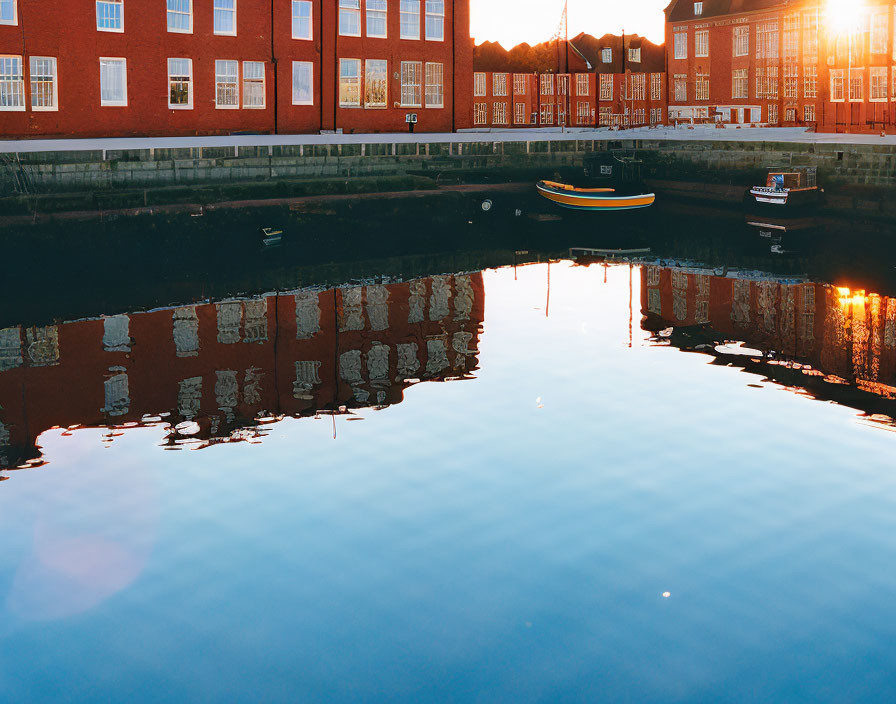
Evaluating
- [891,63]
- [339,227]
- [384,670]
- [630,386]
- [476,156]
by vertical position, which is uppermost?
[891,63]

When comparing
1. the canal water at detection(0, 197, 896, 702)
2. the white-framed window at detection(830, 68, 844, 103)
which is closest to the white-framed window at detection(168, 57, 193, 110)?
the canal water at detection(0, 197, 896, 702)

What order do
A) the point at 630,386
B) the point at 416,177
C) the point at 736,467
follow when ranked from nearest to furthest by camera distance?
the point at 736,467
the point at 630,386
the point at 416,177

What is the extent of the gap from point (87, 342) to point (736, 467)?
12.7m

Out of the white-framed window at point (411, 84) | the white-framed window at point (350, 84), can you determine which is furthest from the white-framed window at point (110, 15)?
the white-framed window at point (411, 84)

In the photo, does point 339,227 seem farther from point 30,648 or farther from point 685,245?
point 30,648

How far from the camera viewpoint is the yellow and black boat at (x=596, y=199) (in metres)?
40.5

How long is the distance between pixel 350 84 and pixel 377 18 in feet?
11.0

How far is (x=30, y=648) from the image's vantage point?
962 cm

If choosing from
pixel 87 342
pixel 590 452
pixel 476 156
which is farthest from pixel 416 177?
pixel 590 452

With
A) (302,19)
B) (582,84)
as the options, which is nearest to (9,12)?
(302,19)

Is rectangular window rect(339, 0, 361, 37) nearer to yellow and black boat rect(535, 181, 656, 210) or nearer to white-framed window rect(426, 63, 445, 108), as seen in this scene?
white-framed window rect(426, 63, 445, 108)

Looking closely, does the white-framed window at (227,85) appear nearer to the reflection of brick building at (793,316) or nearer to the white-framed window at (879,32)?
the reflection of brick building at (793,316)

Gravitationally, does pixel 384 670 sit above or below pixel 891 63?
below

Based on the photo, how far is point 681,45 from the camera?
263ft
